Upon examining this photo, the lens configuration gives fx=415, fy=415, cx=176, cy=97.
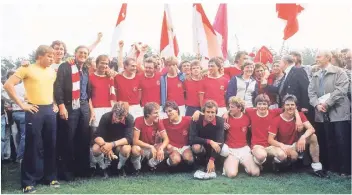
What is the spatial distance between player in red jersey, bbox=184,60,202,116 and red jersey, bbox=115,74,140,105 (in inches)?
29.2

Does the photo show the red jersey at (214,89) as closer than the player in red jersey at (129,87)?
No

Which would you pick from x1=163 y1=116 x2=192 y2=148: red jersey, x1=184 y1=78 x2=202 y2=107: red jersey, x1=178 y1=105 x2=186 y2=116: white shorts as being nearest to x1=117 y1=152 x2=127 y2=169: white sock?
x1=163 y1=116 x2=192 y2=148: red jersey

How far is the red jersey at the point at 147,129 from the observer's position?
17.3 feet

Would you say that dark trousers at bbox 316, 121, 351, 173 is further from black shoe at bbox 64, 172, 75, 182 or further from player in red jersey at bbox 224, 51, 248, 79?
black shoe at bbox 64, 172, 75, 182

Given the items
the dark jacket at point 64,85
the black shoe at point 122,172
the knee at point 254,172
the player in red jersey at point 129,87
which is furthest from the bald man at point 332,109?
the dark jacket at point 64,85

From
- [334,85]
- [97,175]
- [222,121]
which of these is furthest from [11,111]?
[334,85]

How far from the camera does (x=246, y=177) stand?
16.4 ft

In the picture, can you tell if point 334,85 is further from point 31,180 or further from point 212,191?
point 31,180

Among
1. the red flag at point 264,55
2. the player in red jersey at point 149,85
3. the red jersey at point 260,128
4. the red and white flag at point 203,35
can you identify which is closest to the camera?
the red jersey at point 260,128

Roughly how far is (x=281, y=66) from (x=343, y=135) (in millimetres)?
1317

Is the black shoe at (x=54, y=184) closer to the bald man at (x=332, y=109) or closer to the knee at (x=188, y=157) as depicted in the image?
the knee at (x=188, y=157)

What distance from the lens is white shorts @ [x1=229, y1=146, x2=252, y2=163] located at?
17.1 feet

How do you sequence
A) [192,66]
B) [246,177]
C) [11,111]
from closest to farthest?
[246,177] → [192,66] → [11,111]

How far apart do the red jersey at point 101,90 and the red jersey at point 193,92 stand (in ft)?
3.52
